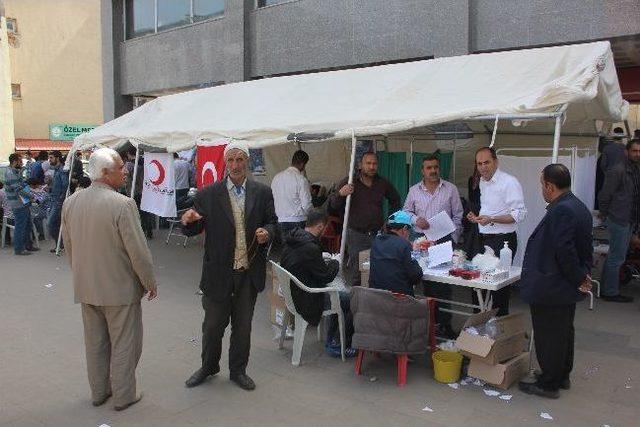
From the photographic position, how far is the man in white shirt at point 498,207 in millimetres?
5125

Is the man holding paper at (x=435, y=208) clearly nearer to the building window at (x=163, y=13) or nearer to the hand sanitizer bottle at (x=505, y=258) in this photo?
the hand sanitizer bottle at (x=505, y=258)

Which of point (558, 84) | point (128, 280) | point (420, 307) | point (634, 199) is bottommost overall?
point (420, 307)

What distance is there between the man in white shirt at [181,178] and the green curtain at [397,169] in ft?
15.0

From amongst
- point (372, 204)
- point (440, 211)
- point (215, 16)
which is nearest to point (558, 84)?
point (440, 211)

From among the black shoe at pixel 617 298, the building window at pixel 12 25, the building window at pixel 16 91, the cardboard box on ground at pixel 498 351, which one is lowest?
the black shoe at pixel 617 298

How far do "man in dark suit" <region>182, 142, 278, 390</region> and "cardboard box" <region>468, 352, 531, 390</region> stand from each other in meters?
1.68

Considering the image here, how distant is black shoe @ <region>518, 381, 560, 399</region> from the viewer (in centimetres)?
408

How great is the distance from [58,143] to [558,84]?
2994 cm

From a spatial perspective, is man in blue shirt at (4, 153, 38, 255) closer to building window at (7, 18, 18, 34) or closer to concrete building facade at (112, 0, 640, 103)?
concrete building facade at (112, 0, 640, 103)

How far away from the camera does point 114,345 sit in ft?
12.4

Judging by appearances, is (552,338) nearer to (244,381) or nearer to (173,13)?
(244,381)

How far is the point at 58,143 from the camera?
30.1 m

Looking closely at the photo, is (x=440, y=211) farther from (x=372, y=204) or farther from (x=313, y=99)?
(x=313, y=99)

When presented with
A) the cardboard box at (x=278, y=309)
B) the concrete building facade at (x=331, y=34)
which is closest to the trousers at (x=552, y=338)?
the cardboard box at (x=278, y=309)
